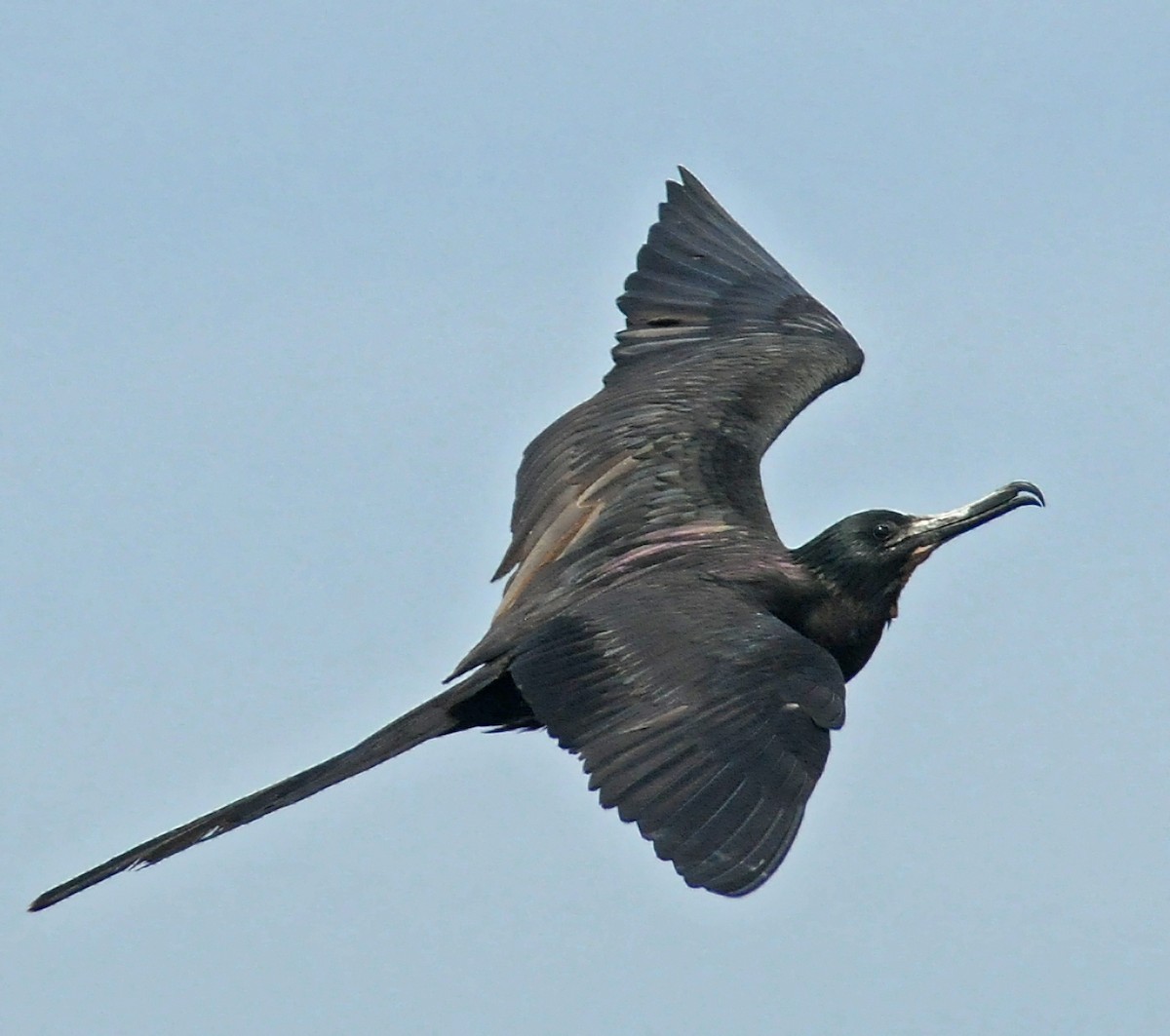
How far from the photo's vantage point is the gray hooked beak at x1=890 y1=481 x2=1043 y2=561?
40.0 feet

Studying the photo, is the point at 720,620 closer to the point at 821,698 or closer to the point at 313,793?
the point at 821,698

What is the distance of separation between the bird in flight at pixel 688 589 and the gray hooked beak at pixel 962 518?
1 cm

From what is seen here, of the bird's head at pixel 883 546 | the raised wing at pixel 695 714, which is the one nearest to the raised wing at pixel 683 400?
the bird's head at pixel 883 546

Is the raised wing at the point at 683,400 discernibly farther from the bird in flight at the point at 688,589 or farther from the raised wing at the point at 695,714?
the raised wing at the point at 695,714

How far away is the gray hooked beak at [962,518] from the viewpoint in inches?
480

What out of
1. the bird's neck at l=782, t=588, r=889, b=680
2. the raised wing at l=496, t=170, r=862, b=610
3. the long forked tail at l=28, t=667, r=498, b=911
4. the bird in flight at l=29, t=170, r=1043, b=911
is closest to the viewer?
the bird in flight at l=29, t=170, r=1043, b=911

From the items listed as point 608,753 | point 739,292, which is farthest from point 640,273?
point 608,753

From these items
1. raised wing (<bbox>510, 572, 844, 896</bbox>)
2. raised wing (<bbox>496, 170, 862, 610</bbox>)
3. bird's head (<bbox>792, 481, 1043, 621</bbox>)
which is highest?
raised wing (<bbox>496, 170, 862, 610</bbox>)

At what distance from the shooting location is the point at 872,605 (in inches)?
477

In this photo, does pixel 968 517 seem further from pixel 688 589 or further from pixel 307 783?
pixel 307 783

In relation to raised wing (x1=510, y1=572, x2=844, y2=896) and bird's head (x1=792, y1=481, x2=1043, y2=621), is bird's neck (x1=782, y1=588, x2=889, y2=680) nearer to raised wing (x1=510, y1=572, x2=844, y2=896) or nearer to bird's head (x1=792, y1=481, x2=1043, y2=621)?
bird's head (x1=792, y1=481, x2=1043, y2=621)

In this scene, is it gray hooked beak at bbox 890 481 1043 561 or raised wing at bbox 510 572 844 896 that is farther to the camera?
gray hooked beak at bbox 890 481 1043 561

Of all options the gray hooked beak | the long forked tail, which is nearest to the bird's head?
the gray hooked beak

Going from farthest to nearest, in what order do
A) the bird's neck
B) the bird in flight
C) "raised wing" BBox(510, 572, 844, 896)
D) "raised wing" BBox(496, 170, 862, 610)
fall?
"raised wing" BBox(496, 170, 862, 610)
the bird's neck
the bird in flight
"raised wing" BBox(510, 572, 844, 896)
